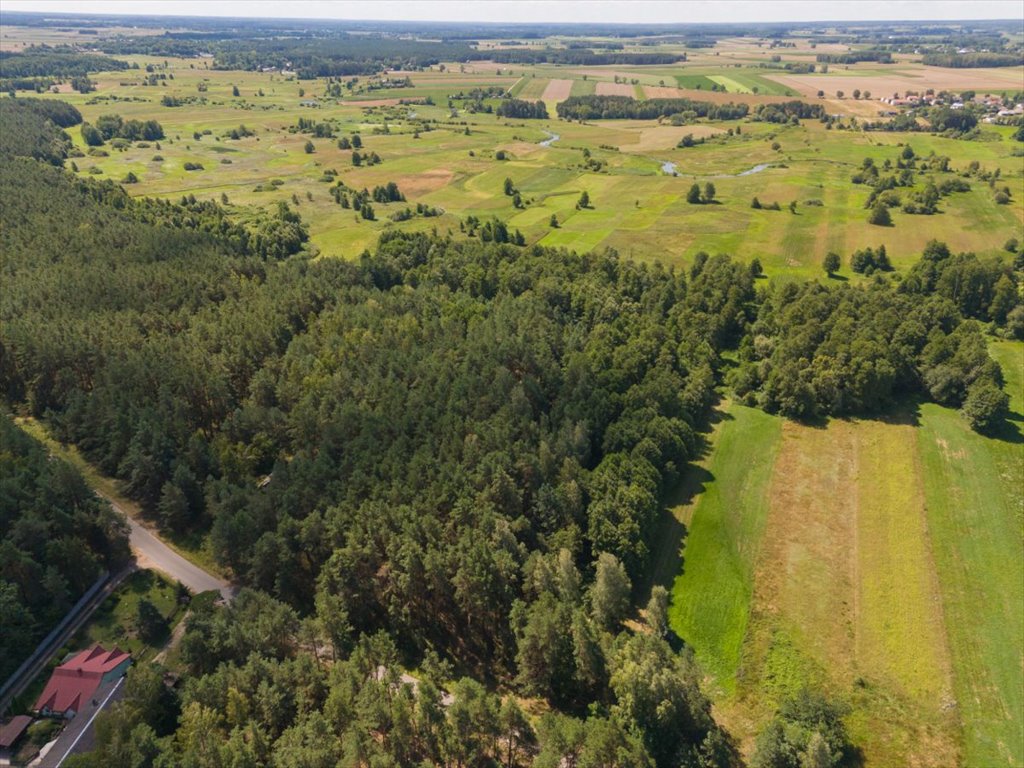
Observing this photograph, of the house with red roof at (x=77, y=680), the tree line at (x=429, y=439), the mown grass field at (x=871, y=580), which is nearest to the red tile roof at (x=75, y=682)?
the house with red roof at (x=77, y=680)

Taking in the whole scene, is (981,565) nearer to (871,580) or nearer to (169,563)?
(871,580)

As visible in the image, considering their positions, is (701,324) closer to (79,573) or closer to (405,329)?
(405,329)

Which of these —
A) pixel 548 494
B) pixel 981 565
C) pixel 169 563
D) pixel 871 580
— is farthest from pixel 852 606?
pixel 169 563

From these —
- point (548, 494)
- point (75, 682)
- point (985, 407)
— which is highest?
point (548, 494)

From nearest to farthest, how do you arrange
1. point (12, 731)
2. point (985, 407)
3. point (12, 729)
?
point (12, 731) → point (12, 729) → point (985, 407)

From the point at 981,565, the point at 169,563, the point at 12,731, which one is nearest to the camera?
the point at 12,731

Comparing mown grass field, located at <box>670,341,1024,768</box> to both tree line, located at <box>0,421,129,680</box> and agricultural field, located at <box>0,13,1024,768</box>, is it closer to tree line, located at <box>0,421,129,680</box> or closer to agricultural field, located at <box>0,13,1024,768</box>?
agricultural field, located at <box>0,13,1024,768</box>
